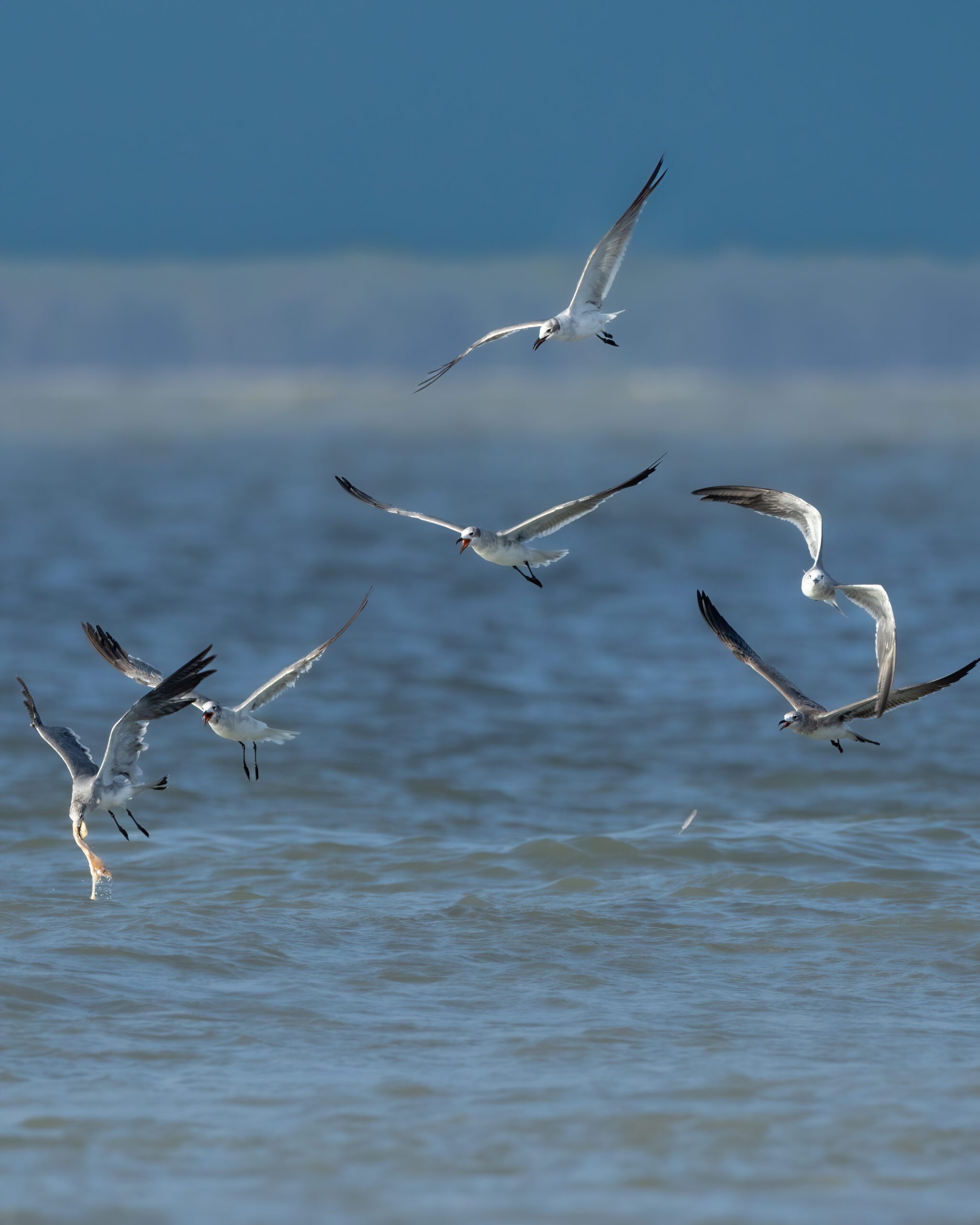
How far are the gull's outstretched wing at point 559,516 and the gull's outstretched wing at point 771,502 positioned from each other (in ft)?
1.85

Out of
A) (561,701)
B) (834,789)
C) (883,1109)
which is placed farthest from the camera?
(561,701)

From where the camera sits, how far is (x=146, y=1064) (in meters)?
8.71

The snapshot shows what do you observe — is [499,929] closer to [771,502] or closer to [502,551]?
[502,551]

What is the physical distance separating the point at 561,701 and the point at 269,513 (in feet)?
87.3

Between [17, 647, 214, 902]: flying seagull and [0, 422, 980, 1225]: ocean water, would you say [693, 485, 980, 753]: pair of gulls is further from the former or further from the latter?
[17, 647, 214, 902]: flying seagull

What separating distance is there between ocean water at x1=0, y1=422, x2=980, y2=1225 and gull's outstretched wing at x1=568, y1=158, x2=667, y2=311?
3.89 meters

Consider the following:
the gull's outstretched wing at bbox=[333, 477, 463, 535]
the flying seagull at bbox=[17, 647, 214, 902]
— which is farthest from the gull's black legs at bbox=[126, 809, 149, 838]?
the gull's outstretched wing at bbox=[333, 477, 463, 535]

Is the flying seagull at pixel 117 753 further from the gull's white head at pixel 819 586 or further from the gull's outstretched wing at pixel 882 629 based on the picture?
the gull's outstretched wing at pixel 882 629

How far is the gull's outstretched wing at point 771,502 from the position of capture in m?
8.54

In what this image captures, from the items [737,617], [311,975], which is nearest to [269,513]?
[737,617]

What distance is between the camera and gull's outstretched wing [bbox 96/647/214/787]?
8172 millimetres

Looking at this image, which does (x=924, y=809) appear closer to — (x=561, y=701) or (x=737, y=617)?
(x=561, y=701)

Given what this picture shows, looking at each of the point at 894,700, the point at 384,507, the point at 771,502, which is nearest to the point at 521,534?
the point at 384,507

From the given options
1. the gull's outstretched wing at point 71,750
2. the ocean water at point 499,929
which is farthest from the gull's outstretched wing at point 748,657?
the gull's outstretched wing at point 71,750
